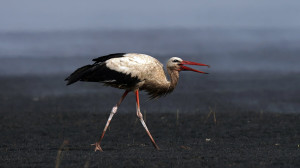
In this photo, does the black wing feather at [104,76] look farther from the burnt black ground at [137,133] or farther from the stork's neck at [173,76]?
the burnt black ground at [137,133]

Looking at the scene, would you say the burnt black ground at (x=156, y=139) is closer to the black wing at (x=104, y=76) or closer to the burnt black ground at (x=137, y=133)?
the burnt black ground at (x=137, y=133)

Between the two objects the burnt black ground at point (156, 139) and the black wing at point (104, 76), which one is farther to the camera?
the black wing at point (104, 76)

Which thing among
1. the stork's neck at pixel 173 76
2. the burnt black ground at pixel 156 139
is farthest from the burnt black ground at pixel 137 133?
the stork's neck at pixel 173 76

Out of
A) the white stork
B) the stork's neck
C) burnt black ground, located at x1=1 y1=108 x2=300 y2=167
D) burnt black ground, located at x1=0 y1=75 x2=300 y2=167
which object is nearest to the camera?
burnt black ground, located at x1=1 y1=108 x2=300 y2=167

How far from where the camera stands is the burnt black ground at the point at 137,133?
28.9 ft

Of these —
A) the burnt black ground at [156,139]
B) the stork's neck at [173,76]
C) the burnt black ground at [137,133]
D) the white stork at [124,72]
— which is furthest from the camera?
the stork's neck at [173,76]

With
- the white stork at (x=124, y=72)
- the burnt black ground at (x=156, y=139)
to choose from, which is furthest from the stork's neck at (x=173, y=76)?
the burnt black ground at (x=156, y=139)

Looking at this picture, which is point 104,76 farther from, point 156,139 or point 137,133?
point 137,133

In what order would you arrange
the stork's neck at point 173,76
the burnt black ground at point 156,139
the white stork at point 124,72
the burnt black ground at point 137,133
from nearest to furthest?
the burnt black ground at point 156,139 < the burnt black ground at point 137,133 < the white stork at point 124,72 < the stork's neck at point 173,76

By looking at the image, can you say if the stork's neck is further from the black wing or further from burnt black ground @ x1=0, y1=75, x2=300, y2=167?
burnt black ground @ x1=0, y1=75, x2=300, y2=167

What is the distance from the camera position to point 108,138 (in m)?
12.6

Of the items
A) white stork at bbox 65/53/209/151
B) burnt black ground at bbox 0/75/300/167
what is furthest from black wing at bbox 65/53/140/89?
burnt black ground at bbox 0/75/300/167

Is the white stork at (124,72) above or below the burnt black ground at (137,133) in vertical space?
above

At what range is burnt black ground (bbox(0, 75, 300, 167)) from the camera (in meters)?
8.82
